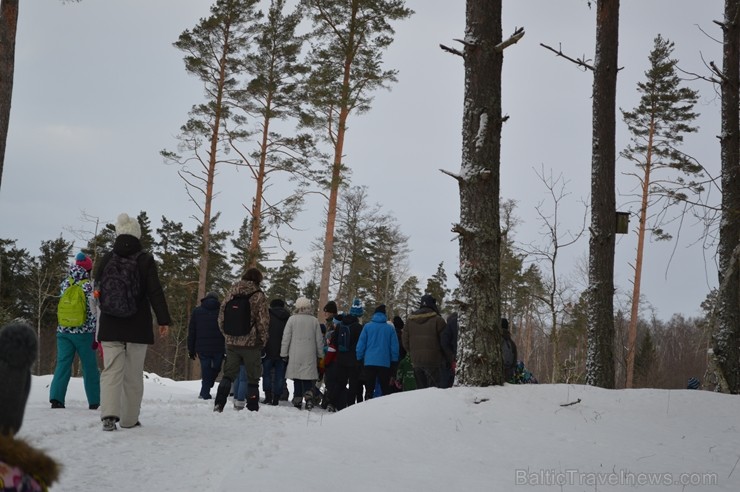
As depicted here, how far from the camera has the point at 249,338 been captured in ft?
28.1

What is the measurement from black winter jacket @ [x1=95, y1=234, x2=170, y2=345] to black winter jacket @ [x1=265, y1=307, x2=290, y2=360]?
442 cm

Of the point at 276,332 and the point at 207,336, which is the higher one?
the point at 276,332

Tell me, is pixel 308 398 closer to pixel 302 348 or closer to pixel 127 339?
pixel 302 348

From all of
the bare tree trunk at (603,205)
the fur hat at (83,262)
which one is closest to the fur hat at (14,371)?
the fur hat at (83,262)

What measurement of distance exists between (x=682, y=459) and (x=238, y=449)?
12.2 ft

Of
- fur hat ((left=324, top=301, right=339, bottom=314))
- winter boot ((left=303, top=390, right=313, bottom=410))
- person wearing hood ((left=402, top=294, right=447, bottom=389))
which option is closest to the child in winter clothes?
person wearing hood ((left=402, top=294, right=447, bottom=389))

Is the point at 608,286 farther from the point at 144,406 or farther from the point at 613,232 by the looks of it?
the point at 144,406

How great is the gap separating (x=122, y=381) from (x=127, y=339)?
1.45 feet

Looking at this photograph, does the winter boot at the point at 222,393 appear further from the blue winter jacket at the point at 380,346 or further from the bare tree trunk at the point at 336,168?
the bare tree trunk at the point at 336,168

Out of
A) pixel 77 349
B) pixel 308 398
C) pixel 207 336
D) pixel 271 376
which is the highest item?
pixel 207 336

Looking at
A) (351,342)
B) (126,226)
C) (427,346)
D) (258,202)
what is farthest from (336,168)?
(126,226)

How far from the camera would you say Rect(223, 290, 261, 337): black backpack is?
8.54 m

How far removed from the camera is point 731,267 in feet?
27.2

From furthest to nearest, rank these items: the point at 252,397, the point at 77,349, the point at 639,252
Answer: the point at 639,252
the point at 252,397
the point at 77,349
